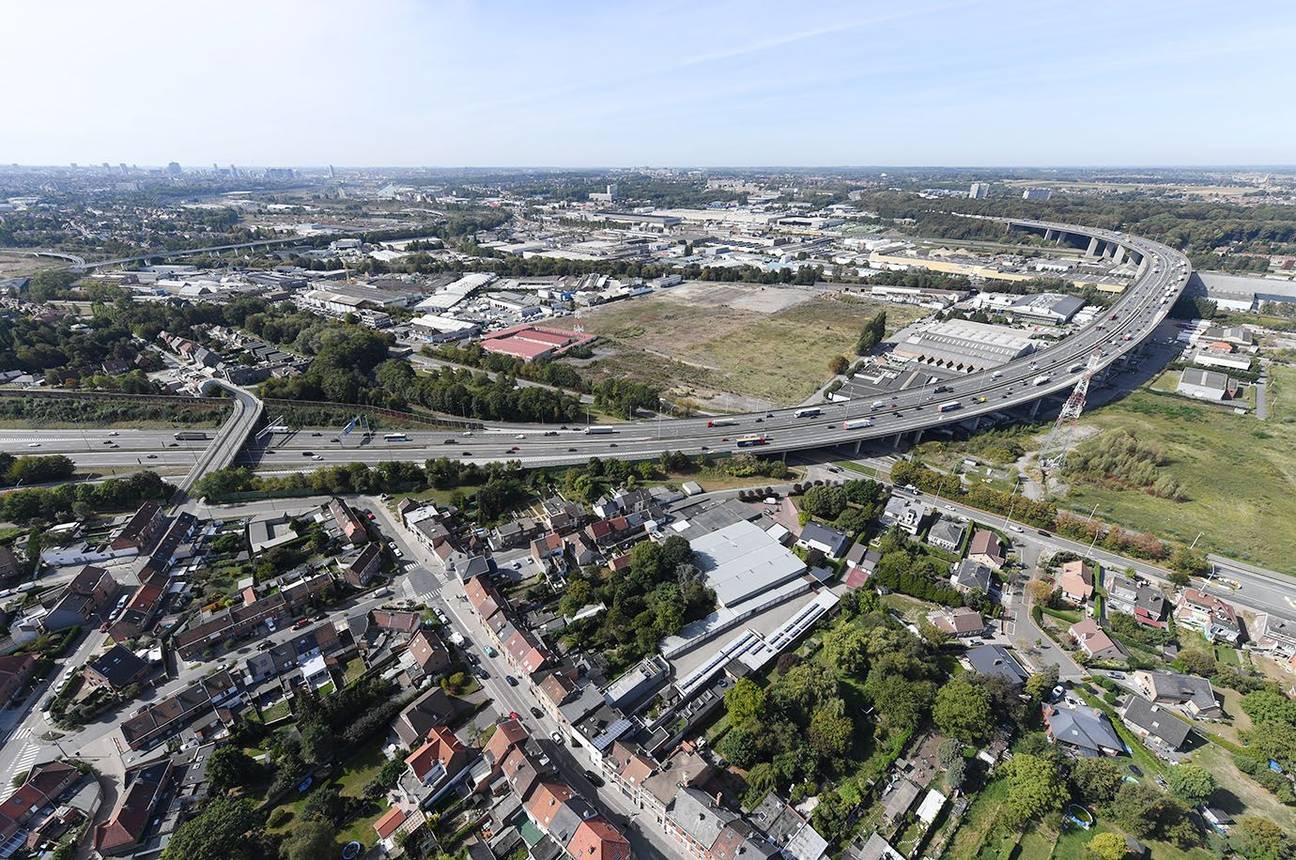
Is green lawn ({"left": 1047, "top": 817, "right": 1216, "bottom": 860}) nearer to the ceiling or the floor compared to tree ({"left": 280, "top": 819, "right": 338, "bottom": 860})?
nearer to the floor

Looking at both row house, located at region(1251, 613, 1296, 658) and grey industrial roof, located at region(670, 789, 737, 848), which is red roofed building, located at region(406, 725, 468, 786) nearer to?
grey industrial roof, located at region(670, 789, 737, 848)

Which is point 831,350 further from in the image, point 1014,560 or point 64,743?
point 64,743

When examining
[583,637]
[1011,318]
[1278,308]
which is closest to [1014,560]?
[583,637]

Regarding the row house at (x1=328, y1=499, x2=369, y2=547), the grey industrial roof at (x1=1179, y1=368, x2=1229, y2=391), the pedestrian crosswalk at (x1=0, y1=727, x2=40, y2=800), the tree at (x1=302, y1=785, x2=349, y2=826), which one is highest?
the grey industrial roof at (x1=1179, y1=368, x2=1229, y2=391)

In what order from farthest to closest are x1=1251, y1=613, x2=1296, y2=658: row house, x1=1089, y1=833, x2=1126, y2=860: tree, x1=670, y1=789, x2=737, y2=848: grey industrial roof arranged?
x1=1251, y1=613, x2=1296, y2=658: row house → x1=670, y1=789, x2=737, y2=848: grey industrial roof → x1=1089, y1=833, x2=1126, y2=860: tree

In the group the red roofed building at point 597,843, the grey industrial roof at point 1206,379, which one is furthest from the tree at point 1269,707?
the grey industrial roof at point 1206,379

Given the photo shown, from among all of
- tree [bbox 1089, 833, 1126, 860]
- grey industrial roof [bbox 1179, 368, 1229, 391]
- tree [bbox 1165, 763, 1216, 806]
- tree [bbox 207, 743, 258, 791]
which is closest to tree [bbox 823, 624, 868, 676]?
tree [bbox 1089, 833, 1126, 860]

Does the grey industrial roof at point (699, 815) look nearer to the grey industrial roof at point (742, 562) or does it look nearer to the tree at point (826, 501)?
the grey industrial roof at point (742, 562)
